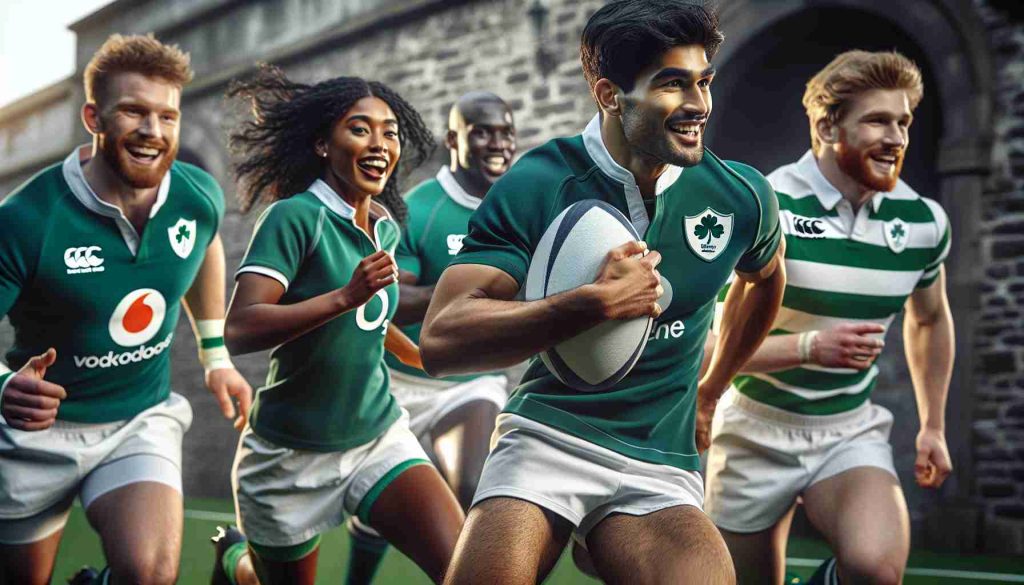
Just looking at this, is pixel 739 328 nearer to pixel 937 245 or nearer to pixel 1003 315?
pixel 937 245

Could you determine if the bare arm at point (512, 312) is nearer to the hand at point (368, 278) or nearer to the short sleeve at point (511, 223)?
the short sleeve at point (511, 223)

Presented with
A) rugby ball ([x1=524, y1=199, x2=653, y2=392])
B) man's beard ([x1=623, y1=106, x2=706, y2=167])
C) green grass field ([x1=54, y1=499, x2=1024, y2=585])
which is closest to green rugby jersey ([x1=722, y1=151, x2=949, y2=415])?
man's beard ([x1=623, y1=106, x2=706, y2=167])

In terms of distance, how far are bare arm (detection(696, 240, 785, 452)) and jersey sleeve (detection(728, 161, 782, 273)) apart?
0.12 m

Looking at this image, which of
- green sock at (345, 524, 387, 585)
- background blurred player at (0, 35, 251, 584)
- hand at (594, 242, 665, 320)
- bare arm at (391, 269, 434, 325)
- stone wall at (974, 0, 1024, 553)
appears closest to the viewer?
hand at (594, 242, 665, 320)

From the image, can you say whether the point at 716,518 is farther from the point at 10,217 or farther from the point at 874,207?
the point at 10,217

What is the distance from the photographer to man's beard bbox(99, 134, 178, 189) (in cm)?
418

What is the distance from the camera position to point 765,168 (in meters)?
11.0

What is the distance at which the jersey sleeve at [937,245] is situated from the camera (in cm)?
433

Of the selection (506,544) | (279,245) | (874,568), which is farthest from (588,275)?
(874,568)

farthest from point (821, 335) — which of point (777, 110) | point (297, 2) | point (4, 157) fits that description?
point (4, 157)

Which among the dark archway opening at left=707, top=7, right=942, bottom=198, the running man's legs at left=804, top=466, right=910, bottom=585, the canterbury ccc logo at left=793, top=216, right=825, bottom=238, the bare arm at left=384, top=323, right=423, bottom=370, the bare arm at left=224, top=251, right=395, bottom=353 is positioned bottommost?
the running man's legs at left=804, top=466, right=910, bottom=585

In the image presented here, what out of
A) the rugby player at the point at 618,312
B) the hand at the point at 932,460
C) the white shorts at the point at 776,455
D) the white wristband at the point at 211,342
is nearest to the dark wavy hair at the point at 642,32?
the rugby player at the point at 618,312

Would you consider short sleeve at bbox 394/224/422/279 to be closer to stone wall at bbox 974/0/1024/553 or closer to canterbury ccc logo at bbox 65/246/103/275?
canterbury ccc logo at bbox 65/246/103/275

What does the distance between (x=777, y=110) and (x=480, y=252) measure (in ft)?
28.8
